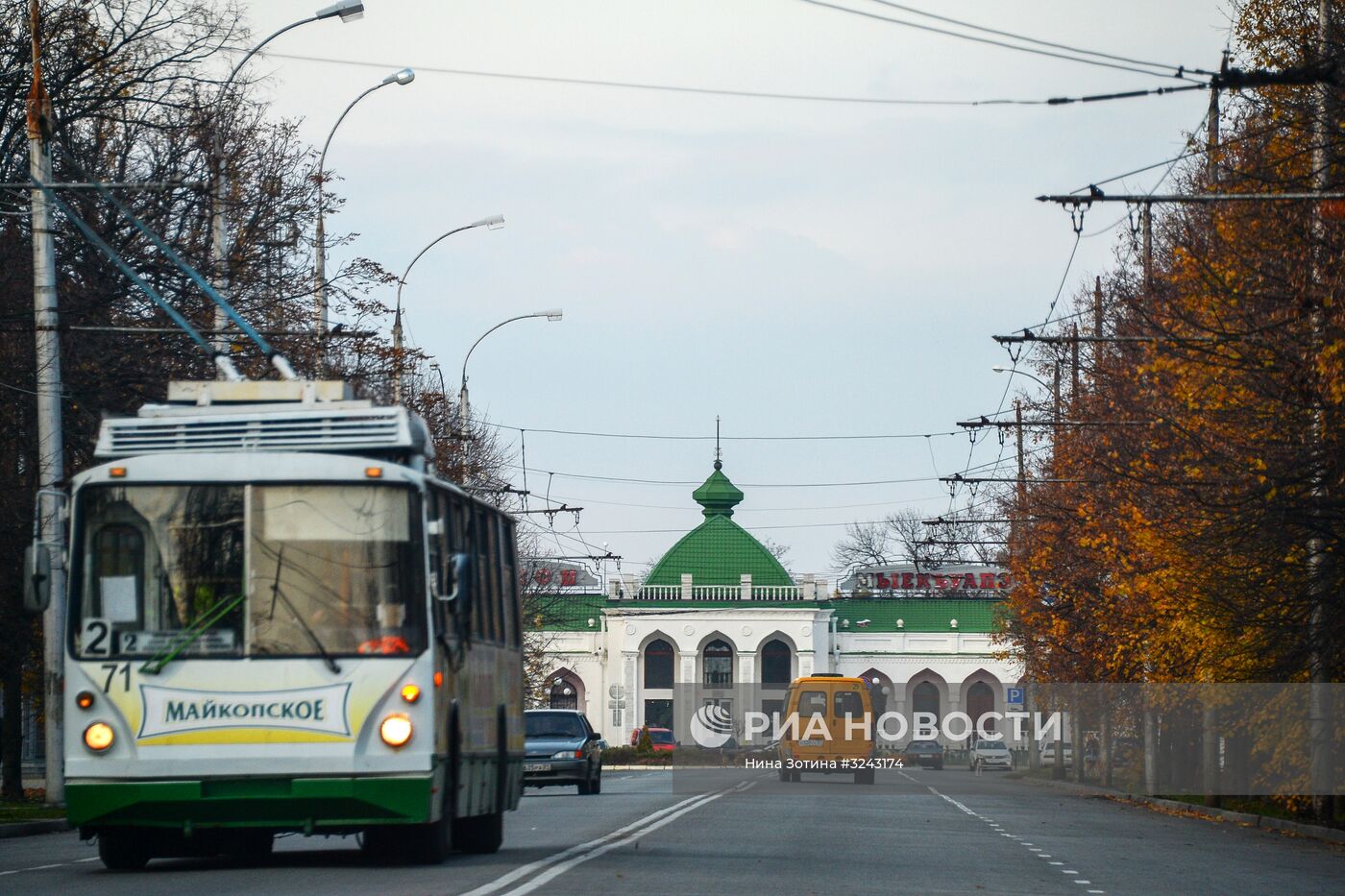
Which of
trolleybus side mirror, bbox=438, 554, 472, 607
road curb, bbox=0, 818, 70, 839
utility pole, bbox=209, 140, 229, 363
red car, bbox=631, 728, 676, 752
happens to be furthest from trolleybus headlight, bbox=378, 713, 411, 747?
red car, bbox=631, 728, 676, 752

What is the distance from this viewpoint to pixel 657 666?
101 meters

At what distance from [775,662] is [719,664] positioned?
9.22ft

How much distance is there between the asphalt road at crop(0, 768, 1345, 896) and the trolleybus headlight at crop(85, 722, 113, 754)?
900 mm

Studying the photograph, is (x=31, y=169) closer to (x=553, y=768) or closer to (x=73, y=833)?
(x=73, y=833)

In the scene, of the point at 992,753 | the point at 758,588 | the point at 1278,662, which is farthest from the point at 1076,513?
the point at 758,588

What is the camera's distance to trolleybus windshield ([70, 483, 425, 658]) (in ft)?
45.4

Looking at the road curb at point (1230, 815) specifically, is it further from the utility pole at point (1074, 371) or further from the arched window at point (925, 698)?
the arched window at point (925, 698)

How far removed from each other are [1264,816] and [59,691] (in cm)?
1674

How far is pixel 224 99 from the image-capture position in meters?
30.1

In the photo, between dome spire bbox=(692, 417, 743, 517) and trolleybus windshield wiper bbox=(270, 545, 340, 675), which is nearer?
trolleybus windshield wiper bbox=(270, 545, 340, 675)

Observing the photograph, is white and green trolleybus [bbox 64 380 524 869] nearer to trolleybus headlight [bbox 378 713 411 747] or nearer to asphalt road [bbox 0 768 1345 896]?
trolleybus headlight [bbox 378 713 411 747]

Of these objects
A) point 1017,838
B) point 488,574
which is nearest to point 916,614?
point 1017,838

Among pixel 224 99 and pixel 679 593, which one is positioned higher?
pixel 224 99

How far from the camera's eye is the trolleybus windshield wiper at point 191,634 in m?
13.8
